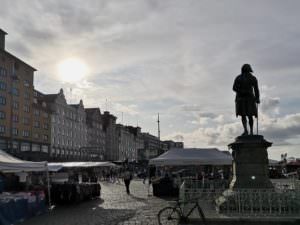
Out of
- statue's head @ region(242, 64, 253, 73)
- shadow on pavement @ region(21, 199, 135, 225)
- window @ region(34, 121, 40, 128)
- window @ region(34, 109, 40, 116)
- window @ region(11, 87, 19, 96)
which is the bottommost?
shadow on pavement @ region(21, 199, 135, 225)

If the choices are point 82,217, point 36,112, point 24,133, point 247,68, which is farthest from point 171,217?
point 36,112

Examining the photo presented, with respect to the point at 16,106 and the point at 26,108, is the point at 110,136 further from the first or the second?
the point at 16,106

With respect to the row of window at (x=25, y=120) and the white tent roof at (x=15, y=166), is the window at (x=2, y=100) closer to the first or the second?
the row of window at (x=25, y=120)

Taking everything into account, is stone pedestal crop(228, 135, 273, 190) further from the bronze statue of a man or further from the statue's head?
the statue's head

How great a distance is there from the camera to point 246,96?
658 inches

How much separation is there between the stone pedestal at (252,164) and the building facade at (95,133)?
332ft

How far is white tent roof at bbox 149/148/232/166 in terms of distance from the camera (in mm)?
25078

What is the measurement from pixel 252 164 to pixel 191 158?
9776 mm

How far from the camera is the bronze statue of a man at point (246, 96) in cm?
1655

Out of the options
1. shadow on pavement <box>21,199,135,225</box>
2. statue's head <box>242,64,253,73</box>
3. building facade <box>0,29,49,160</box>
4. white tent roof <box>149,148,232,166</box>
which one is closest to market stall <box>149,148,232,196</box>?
white tent roof <box>149,148,232,166</box>

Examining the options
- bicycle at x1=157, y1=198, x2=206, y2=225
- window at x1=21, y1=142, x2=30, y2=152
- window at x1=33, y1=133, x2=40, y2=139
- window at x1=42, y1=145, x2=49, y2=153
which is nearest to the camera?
bicycle at x1=157, y1=198, x2=206, y2=225

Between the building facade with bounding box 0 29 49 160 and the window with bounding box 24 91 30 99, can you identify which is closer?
the building facade with bounding box 0 29 49 160

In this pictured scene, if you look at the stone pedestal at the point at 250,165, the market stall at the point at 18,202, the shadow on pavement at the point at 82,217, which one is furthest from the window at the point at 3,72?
the stone pedestal at the point at 250,165

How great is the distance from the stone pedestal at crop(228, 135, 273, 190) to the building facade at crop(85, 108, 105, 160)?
101319 mm
